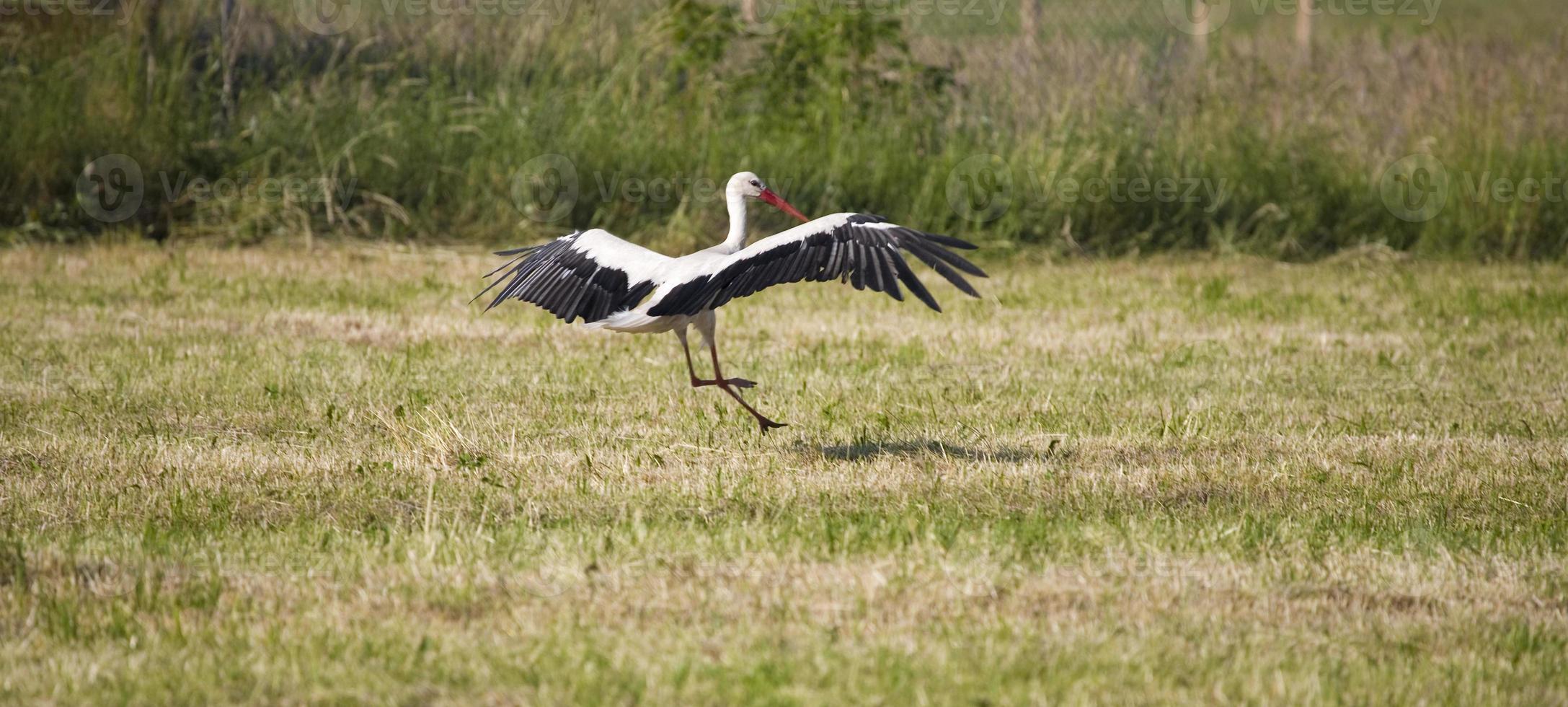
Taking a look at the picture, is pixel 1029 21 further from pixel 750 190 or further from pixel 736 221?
pixel 736 221

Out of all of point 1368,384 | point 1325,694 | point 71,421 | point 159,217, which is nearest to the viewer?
point 1325,694

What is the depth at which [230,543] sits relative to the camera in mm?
3998

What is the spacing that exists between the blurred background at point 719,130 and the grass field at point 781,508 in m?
2.06

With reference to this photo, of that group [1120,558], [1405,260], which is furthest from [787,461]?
[1405,260]

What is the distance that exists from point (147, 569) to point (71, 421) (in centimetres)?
192

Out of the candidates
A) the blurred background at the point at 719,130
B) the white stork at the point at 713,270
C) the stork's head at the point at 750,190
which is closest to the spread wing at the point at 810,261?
the white stork at the point at 713,270

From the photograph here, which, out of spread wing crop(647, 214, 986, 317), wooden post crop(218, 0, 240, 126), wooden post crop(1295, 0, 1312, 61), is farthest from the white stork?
wooden post crop(1295, 0, 1312, 61)

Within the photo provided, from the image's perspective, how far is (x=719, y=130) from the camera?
10.8m

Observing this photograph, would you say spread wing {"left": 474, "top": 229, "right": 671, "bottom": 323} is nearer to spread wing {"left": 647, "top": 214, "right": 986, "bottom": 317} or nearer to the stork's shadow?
spread wing {"left": 647, "top": 214, "right": 986, "bottom": 317}

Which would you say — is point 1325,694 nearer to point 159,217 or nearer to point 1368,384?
point 1368,384

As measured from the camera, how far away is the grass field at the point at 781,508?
320cm

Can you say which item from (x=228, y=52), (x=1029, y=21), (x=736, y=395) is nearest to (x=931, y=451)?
(x=736, y=395)

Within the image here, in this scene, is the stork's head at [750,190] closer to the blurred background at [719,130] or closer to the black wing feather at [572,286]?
the black wing feather at [572,286]

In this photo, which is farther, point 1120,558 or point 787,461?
point 787,461
